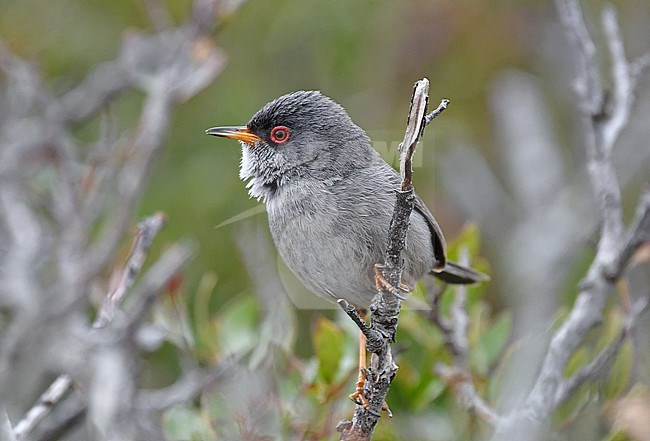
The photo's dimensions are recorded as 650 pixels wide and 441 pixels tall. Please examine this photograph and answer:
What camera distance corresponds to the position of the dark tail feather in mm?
4367

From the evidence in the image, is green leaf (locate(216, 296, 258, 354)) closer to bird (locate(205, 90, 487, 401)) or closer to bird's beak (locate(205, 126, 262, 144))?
Answer: bird (locate(205, 90, 487, 401))

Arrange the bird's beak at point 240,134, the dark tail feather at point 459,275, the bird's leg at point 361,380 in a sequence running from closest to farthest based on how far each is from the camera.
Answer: the bird's leg at point 361,380 < the bird's beak at point 240,134 < the dark tail feather at point 459,275

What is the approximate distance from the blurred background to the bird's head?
47 centimetres

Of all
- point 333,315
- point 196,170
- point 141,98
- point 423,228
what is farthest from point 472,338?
point 141,98

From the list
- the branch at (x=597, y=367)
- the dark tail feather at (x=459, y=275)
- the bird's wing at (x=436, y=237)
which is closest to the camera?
the branch at (x=597, y=367)

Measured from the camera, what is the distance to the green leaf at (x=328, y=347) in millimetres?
3938

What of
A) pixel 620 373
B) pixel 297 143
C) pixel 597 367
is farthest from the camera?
pixel 620 373

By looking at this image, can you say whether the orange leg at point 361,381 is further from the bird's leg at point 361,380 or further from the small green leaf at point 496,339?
the small green leaf at point 496,339

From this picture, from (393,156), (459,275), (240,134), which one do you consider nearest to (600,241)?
(459,275)

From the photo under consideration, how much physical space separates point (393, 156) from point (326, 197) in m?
0.98

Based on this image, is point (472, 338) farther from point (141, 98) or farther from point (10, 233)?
point (141, 98)

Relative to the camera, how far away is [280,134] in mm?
3945

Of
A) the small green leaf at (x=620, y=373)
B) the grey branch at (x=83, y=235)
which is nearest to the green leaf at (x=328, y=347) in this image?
the grey branch at (x=83, y=235)

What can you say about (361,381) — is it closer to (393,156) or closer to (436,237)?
(436,237)
